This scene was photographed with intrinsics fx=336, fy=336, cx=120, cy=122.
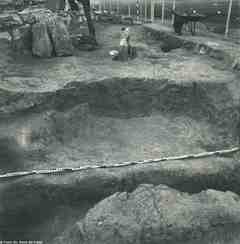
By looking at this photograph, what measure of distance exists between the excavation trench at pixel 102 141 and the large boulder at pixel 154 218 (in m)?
0.68

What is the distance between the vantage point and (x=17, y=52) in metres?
11.5

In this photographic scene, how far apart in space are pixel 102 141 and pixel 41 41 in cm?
494

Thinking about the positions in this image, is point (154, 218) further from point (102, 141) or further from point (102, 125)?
point (102, 125)

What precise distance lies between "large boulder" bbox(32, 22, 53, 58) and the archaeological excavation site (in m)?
0.03

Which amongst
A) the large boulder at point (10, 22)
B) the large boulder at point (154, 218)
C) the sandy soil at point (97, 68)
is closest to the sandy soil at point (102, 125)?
the sandy soil at point (97, 68)

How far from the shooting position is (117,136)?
8.68m

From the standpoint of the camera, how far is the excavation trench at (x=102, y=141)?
6.33 m

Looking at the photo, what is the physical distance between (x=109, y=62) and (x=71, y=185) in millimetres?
5843

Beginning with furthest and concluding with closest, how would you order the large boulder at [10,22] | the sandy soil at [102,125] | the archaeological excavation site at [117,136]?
the large boulder at [10,22] → the sandy soil at [102,125] → the archaeological excavation site at [117,136]

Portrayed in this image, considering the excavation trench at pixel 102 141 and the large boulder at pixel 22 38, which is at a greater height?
the large boulder at pixel 22 38

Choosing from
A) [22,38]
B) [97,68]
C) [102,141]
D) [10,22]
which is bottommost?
[102,141]

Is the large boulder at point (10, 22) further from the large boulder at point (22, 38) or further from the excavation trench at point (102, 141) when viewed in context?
the excavation trench at point (102, 141)

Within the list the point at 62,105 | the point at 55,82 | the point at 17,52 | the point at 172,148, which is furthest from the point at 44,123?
the point at 17,52

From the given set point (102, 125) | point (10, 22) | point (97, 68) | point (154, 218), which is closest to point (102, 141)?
point (102, 125)
